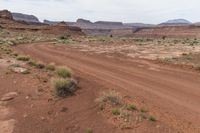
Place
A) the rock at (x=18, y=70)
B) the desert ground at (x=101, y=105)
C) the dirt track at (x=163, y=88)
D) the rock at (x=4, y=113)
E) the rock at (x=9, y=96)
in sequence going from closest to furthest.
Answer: the desert ground at (x=101, y=105) < the dirt track at (x=163, y=88) < the rock at (x=4, y=113) < the rock at (x=9, y=96) < the rock at (x=18, y=70)

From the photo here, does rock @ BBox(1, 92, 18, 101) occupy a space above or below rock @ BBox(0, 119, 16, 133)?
below

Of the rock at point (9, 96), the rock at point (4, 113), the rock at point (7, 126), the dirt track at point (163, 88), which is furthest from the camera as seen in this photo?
the rock at point (9, 96)

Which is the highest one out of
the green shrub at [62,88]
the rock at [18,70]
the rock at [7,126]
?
the green shrub at [62,88]

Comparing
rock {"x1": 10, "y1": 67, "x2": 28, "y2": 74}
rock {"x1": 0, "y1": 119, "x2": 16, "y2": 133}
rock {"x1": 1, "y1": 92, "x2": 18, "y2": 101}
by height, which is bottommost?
rock {"x1": 10, "y1": 67, "x2": 28, "y2": 74}

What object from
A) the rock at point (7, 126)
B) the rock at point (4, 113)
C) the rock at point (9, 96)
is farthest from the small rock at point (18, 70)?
the rock at point (7, 126)

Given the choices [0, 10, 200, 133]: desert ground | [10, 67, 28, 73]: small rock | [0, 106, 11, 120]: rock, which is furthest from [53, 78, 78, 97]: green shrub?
[10, 67, 28, 73]: small rock

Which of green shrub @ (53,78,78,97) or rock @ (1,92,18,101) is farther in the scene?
rock @ (1,92,18,101)

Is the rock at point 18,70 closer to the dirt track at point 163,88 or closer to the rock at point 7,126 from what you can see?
the dirt track at point 163,88

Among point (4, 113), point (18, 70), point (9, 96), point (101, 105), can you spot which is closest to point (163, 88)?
point (101, 105)

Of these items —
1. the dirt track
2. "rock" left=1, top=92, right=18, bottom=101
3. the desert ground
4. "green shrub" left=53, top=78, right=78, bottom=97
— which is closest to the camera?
the desert ground

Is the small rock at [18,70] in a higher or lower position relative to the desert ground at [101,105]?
lower

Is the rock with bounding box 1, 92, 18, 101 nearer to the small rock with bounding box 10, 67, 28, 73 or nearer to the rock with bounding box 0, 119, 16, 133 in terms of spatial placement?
the rock with bounding box 0, 119, 16, 133

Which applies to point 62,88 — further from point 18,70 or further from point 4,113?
point 18,70

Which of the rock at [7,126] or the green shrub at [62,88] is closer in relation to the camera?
the rock at [7,126]
